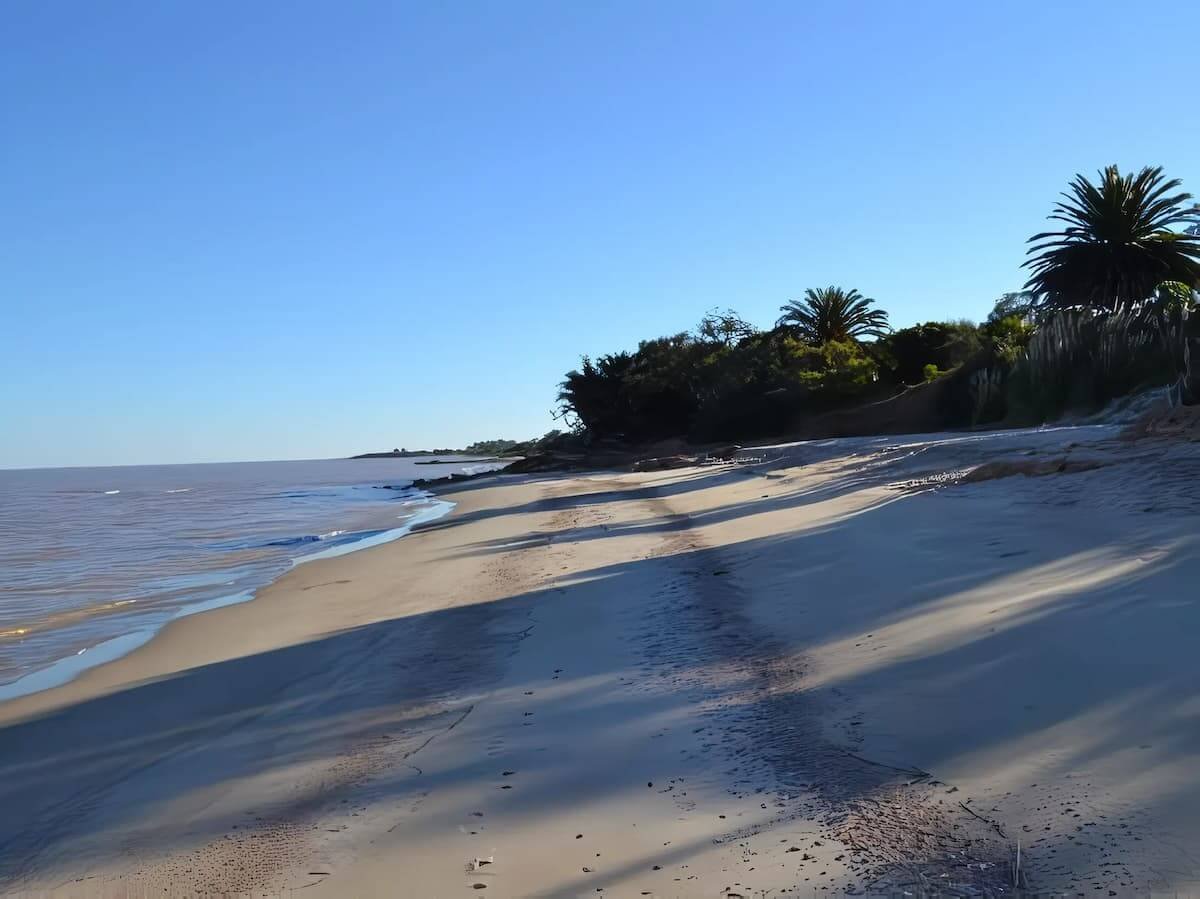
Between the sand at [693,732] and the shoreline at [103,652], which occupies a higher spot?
the shoreline at [103,652]

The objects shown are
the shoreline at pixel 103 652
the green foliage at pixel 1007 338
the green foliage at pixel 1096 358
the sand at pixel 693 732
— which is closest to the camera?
the sand at pixel 693 732

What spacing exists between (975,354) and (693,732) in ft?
110

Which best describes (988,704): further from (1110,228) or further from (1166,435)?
(1110,228)

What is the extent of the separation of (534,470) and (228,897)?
44202 millimetres

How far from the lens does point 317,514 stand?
29016 mm

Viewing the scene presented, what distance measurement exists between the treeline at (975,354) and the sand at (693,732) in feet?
44.6

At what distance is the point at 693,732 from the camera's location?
4586 mm

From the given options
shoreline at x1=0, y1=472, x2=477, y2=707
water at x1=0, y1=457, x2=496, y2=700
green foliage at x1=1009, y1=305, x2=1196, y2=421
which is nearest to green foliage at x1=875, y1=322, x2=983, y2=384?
green foliage at x1=1009, y1=305, x2=1196, y2=421

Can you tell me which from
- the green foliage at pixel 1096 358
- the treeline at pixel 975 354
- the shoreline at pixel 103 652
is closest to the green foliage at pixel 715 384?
the treeline at pixel 975 354

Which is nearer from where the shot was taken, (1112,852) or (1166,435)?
(1112,852)

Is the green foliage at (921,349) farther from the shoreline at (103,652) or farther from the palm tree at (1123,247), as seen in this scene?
the shoreline at (103,652)

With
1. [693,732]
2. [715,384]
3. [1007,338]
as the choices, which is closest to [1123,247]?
[1007,338]

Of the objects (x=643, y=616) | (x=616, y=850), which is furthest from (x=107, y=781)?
(x=643, y=616)

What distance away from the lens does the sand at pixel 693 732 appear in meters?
3.25
